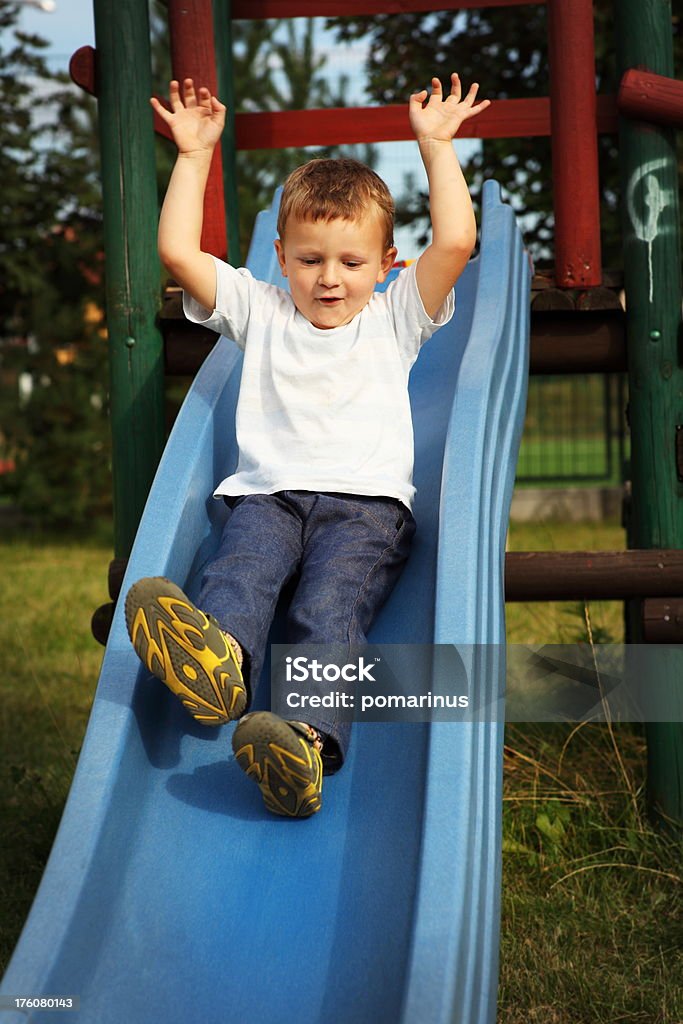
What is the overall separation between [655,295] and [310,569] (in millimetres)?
1474

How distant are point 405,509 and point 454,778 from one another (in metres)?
0.79

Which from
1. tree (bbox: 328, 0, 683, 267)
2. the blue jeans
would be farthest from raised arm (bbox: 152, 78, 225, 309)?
tree (bbox: 328, 0, 683, 267)

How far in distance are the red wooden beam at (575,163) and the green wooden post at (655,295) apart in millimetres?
99

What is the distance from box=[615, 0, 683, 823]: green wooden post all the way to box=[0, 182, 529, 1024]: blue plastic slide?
0.91 m

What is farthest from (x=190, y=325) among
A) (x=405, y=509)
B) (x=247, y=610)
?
(x=247, y=610)

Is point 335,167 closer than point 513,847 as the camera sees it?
Yes

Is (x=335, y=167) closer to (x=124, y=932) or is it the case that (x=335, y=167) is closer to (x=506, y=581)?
(x=506, y=581)

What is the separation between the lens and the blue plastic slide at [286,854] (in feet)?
6.20

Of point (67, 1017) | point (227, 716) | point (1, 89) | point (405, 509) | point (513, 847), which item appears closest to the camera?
point (67, 1017)

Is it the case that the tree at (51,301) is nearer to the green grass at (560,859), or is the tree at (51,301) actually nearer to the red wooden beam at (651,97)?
the green grass at (560,859)

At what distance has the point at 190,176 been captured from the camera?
265 centimetres

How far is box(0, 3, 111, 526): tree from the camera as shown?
10.5m

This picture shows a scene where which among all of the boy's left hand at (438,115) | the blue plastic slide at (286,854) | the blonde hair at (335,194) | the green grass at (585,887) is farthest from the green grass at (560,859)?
the boy's left hand at (438,115)

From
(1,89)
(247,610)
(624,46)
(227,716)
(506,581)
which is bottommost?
(227,716)
